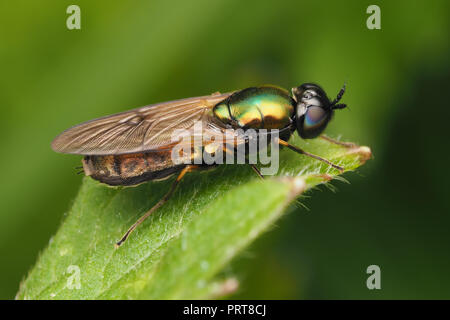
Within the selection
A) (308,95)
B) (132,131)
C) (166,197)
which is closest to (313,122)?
(308,95)

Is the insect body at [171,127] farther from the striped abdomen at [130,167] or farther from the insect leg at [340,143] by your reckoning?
the insect leg at [340,143]

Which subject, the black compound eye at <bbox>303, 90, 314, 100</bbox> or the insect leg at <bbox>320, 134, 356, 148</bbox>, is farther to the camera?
the black compound eye at <bbox>303, 90, 314, 100</bbox>

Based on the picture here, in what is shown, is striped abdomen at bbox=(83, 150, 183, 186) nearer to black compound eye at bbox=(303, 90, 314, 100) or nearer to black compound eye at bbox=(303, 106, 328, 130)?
black compound eye at bbox=(303, 106, 328, 130)

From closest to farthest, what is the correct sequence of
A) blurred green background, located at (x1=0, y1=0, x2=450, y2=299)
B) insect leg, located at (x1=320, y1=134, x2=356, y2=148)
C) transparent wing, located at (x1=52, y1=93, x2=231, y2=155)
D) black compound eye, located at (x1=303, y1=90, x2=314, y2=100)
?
transparent wing, located at (x1=52, y1=93, x2=231, y2=155)
insect leg, located at (x1=320, y1=134, x2=356, y2=148)
black compound eye, located at (x1=303, y1=90, x2=314, y2=100)
blurred green background, located at (x1=0, y1=0, x2=450, y2=299)

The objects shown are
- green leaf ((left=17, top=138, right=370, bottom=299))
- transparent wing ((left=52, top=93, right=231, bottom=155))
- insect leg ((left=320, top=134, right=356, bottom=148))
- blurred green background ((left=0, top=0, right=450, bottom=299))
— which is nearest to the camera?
green leaf ((left=17, top=138, right=370, bottom=299))

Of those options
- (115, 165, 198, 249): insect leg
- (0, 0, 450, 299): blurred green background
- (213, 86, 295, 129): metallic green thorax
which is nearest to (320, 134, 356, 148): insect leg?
(213, 86, 295, 129): metallic green thorax

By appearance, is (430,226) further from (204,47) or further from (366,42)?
(204,47)
